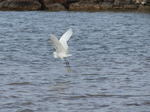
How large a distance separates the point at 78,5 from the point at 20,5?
15.5ft

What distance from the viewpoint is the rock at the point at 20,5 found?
4131 centimetres

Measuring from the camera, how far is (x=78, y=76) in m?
11.5

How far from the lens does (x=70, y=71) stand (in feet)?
39.6

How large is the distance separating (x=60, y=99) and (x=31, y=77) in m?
2.36

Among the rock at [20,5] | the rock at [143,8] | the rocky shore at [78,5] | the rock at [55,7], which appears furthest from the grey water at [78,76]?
the rock at [143,8]

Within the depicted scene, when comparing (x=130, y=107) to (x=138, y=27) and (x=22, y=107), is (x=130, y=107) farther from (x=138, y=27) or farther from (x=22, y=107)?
(x=138, y=27)

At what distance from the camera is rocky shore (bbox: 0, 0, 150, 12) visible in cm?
4150

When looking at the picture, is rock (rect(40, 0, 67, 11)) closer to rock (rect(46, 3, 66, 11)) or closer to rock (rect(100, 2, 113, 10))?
rock (rect(46, 3, 66, 11))

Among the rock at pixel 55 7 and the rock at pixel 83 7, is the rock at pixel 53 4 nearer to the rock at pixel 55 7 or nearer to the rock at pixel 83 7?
the rock at pixel 55 7

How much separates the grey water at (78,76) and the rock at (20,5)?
20564 millimetres

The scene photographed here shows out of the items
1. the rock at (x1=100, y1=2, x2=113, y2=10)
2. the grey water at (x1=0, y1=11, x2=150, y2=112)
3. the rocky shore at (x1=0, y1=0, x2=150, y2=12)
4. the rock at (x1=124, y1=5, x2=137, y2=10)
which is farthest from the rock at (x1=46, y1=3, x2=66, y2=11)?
the grey water at (x1=0, y1=11, x2=150, y2=112)

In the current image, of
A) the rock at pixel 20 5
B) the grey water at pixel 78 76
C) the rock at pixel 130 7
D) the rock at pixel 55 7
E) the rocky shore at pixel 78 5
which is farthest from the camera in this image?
the rock at pixel 130 7

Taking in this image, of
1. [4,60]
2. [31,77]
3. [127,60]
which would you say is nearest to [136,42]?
[127,60]

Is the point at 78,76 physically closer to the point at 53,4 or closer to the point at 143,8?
the point at 53,4
